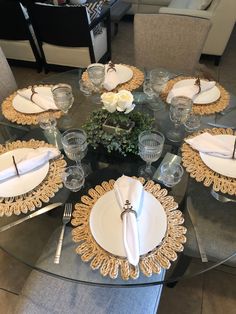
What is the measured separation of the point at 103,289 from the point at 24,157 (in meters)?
0.57

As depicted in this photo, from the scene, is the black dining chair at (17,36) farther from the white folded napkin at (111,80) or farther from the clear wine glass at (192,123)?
the clear wine glass at (192,123)

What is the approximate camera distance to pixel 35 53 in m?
2.87

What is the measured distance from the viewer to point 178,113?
1.15 meters

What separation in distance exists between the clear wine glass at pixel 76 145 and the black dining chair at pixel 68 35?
158 cm

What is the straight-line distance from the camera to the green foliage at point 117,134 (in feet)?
3.36

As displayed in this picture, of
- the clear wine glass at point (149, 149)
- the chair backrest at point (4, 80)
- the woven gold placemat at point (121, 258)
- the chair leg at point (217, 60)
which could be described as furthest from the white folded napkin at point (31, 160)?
the chair leg at point (217, 60)

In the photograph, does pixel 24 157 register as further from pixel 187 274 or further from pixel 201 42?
pixel 201 42

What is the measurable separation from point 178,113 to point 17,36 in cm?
232

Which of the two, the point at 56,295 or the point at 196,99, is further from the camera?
the point at 196,99

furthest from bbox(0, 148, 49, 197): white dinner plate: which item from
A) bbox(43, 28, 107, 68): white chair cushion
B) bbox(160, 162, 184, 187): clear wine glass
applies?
bbox(43, 28, 107, 68): white chair cushion

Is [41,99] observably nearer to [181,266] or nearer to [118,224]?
[118,224]

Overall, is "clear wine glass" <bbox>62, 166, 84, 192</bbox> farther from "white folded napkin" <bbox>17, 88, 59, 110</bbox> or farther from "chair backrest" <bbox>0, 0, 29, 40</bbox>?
"chair backrest" <bbox>0, 0, 29, 40</bbox>

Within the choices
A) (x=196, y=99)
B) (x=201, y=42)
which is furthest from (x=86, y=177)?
(x=201, y=42)

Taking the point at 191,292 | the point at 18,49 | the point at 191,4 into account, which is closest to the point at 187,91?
the point at 191,292
